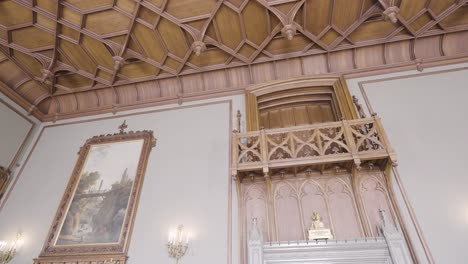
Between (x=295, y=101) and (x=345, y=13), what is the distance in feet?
6.25

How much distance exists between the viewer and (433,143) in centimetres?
416

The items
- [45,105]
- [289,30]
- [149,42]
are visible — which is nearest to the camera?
[289,30]

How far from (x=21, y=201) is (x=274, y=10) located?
6051 millimetres

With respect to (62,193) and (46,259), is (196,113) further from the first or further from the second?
(46,259)

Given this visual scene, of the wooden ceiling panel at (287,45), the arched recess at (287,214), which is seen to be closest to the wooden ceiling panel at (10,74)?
the wooden ceiling panel at (287,45)

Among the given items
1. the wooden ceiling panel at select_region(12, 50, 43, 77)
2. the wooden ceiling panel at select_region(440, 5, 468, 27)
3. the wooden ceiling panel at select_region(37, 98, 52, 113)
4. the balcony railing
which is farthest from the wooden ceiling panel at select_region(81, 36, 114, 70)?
the wooden ceiling panel at select_region(440, 5, 468, 27)

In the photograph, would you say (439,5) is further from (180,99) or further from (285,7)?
(180,99)

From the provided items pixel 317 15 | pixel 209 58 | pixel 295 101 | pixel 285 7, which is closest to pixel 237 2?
pixel 285 7

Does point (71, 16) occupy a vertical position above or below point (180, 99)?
above

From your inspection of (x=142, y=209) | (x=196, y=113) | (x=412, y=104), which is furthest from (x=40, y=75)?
(x=412, y=104)

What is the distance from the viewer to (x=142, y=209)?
4.55m

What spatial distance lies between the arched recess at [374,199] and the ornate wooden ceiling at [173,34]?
2800 millimetres

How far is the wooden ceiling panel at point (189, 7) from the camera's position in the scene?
460 cm

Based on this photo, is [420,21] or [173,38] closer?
[420,21]
